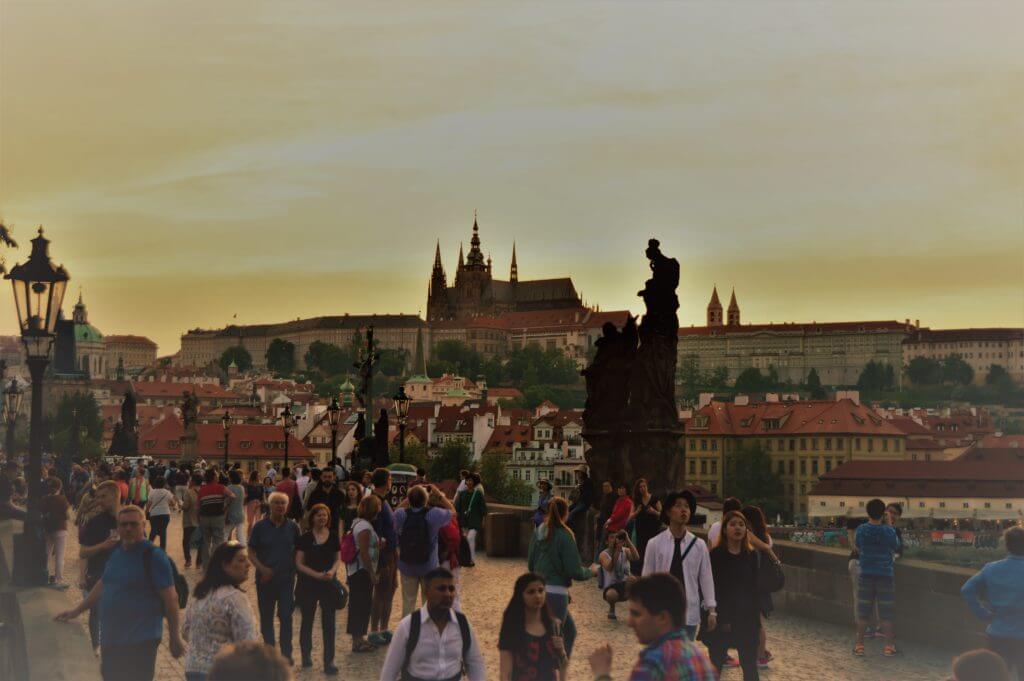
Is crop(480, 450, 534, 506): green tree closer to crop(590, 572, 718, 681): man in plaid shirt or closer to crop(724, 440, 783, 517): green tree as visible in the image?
crop(724, 440, 783, 517): green tree

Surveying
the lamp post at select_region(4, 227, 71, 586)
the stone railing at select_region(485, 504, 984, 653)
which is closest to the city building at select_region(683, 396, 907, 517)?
the stone railing at select_region(485, 504, 984, 653)

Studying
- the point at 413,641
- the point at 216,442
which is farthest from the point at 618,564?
the point at 216,442

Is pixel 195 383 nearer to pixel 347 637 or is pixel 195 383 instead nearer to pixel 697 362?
pixel 697 362

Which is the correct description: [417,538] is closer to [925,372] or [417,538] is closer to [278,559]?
[278,559]

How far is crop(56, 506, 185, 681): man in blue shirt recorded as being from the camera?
618 cm

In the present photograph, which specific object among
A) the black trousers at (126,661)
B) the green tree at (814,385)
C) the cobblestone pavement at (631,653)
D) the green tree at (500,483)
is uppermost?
the green tree at (814,385)

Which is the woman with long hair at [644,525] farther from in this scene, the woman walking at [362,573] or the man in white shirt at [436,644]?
the man in white shirt at [436,644]

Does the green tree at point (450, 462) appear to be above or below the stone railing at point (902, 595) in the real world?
below

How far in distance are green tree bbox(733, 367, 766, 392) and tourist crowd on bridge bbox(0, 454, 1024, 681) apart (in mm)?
163286

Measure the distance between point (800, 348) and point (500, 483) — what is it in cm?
10038

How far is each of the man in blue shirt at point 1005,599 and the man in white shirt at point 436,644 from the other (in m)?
2.53

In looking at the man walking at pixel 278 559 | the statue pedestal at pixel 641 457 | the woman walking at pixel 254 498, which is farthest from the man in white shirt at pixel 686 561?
the woman walking at pixel 254 498

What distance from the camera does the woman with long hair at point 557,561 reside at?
305 inches

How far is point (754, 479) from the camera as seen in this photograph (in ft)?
325
